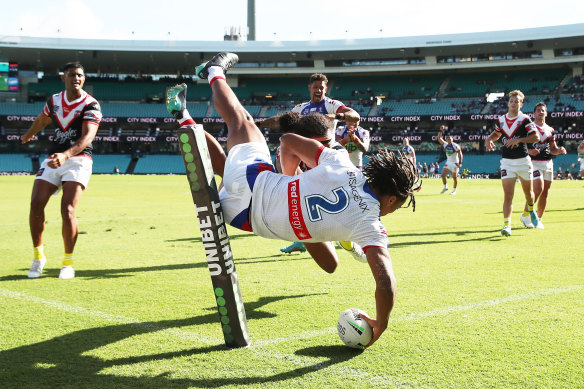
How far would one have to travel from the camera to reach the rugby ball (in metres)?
3.40

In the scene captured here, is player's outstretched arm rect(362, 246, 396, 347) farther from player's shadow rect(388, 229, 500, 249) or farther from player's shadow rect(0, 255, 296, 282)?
player's shadow rect(388, 229, 500, 249)

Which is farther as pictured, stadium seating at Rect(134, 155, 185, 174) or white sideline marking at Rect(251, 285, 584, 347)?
stadium seating at Rect(134, 155, 185, 174)

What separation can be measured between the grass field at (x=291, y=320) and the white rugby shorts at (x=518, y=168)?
2.06 m

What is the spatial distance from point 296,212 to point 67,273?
336 cm

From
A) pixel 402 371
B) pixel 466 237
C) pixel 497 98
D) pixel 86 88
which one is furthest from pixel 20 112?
pixel 402 371

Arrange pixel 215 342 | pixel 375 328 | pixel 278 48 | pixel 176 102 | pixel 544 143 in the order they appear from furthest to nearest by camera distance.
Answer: pixel 278 48 → pixel 544 143 → pixel 176 102 → pixel 215 342 → pixel 375 328

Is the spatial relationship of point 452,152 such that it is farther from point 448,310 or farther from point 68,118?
point 448,310

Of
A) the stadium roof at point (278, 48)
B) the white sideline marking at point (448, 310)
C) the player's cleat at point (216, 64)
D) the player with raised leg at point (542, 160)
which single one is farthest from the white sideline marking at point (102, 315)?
the stadium roof at point (278, 48)

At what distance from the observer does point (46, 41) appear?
57344 millimetres

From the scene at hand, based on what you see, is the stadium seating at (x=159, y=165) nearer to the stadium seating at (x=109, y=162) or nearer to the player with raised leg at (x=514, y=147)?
the stadium seating at (x=109, y=162)

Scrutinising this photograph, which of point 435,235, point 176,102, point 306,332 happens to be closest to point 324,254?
point 306,332

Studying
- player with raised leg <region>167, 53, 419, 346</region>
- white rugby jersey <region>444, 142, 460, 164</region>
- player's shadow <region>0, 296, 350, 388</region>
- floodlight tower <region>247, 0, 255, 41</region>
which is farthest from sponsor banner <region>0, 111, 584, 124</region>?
player's shadow <region>0, 296, 350, 388</region>

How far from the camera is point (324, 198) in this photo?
133 inches

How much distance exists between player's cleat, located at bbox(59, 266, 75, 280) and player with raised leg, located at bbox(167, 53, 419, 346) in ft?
9.06
